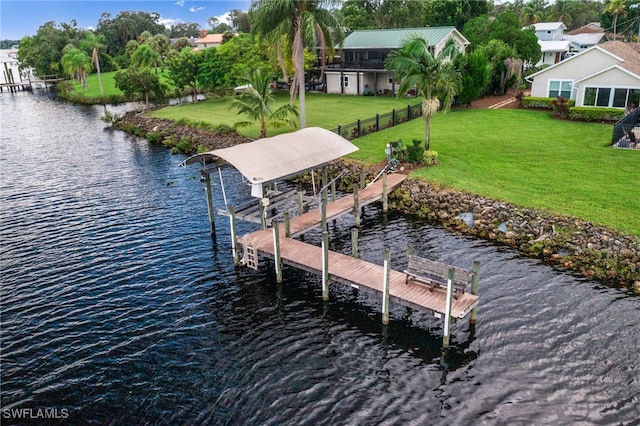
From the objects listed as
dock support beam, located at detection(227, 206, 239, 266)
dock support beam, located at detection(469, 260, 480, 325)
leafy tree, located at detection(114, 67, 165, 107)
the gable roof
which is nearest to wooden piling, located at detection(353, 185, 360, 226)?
dock support beam, located at detection(227, 206, 239, 266)

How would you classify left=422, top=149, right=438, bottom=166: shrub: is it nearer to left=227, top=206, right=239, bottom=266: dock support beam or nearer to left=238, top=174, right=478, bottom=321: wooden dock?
left=238, top=174, right=478, bottom=321: wooden dock

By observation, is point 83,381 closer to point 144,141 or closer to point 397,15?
point 144,141

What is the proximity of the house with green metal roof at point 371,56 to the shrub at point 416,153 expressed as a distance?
29.4 meters

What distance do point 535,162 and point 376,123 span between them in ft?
47.8

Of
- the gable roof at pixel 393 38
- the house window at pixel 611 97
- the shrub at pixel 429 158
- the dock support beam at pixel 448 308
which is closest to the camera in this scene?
the dock support beam at pixel 448 308

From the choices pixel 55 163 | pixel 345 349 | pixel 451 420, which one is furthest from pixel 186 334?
pixel 55 163

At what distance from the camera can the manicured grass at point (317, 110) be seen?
46037mm

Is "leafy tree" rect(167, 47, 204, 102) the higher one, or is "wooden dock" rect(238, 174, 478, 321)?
"leafy tree" rect(167, 47, 204, 102)

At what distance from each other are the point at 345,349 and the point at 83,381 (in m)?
8.93

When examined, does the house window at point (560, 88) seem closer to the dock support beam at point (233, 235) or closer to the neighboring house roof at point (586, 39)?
the dock support beam at point (233, 235)

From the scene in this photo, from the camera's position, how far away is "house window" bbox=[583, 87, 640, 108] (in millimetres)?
40875

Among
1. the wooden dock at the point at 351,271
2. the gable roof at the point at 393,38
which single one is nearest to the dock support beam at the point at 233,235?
the wooden dock at the point at 351,271

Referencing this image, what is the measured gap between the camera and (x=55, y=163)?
140 feet

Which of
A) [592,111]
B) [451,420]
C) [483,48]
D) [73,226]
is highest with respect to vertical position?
[483,48]
